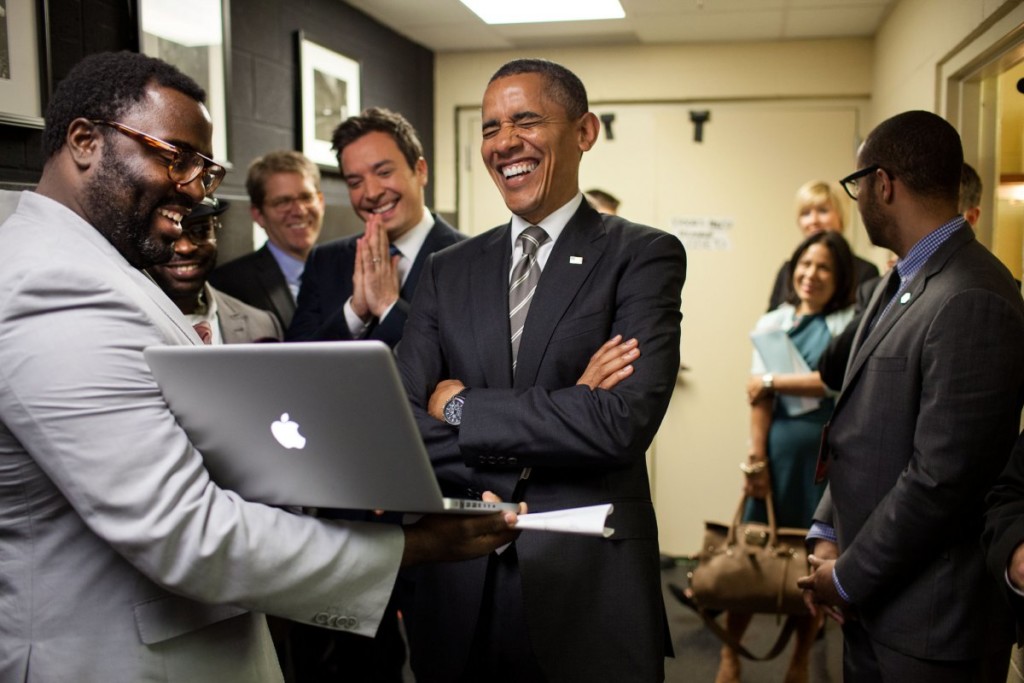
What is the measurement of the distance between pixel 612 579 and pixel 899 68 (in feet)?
10.2

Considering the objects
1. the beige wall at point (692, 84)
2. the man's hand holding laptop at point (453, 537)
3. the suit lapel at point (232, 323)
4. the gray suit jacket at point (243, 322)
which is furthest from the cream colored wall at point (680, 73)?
the man's hand holding laptop at point (453, 537)

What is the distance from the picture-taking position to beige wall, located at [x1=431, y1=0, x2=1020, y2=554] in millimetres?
4603

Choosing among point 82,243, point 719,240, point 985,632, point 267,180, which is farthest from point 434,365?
point 719,240

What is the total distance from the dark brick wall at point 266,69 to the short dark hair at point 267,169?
168 millimetres

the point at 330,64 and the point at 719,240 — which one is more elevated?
the point at 330,64

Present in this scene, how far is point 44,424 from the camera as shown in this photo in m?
1.01

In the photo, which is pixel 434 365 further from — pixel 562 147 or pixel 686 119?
pixel 686 119

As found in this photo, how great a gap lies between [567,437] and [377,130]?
134 centimetres

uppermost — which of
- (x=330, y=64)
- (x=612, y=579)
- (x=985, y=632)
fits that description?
(x=330, y=64)

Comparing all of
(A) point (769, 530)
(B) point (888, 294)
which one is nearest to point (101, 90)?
(B) point (888, 294)

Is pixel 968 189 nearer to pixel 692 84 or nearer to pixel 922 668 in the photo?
pixel 922 668

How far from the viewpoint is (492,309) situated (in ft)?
5.43

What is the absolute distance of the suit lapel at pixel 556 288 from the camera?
5.27 feet

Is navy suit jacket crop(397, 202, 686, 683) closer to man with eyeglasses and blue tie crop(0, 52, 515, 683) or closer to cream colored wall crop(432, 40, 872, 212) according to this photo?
man with eyeglasses and blue tie crop(0, 52, 515, 683)
